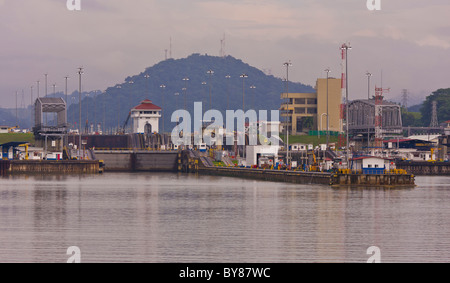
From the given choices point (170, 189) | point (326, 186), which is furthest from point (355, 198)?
point (170, 189)

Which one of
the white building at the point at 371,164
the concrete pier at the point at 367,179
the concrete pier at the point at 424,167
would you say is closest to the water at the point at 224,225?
the concrete pier at the point at 367,179

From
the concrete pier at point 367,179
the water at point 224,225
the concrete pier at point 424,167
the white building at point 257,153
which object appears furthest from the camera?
Result: the concrete pier at point 424,167

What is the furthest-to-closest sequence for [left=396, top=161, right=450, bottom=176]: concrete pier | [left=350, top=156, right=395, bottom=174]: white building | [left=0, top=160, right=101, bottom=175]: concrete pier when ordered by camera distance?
1. [left=396, top=161, right=450, bottom=176]: concrete pier
2. [left=0, top=160, right=101, bottom=175]: concrete pier
3. [left=350, top=156, right=395, bottom=174]: white building

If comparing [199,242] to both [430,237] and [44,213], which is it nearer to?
[430,237]

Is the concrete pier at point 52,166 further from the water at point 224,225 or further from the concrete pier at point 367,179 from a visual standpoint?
the concrete pier at point 367,179

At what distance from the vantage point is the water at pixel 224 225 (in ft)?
180

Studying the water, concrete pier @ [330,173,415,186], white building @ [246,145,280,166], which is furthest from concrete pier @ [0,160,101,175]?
concrete pier @ [330,173,415,186]

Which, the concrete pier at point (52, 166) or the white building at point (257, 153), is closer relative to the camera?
the white building at point (257, 153)

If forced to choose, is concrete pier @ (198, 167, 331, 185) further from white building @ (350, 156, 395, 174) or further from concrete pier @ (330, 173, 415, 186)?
white building @ (350, 156, 395, 174)

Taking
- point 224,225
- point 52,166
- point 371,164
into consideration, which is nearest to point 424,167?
point 371,164

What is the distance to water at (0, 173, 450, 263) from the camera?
180 ft

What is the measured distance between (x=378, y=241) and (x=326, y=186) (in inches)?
2553

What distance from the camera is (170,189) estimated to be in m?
125
